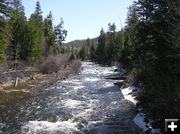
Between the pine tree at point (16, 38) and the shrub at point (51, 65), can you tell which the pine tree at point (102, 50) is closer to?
the shrub at point (51, 65)

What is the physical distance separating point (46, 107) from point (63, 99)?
3.88 m

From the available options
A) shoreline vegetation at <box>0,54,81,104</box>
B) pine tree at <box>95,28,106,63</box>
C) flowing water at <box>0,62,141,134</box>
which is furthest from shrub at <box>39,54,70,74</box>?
pine tree at <box>95,28,106,63</box>

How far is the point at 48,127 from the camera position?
57.7ft

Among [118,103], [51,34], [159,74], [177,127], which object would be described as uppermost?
[51,34]

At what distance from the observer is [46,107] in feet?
78.1

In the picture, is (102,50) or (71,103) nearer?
(71,103)

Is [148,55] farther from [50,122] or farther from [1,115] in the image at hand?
[1,115]

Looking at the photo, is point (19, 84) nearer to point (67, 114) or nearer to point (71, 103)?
point (71, 103)

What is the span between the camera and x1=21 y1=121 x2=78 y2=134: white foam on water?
55.1 feet

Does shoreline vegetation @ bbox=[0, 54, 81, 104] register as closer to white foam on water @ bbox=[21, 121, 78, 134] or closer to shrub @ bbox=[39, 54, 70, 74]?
shrub @ bbox=[39, 54, 70, 74]

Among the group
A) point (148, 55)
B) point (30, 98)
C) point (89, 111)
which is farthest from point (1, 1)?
point (148, 55)

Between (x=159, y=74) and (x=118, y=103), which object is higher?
(x=159, y=74)

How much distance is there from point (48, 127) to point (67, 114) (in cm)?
369


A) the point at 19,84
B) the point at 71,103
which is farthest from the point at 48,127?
the point at 19,84
